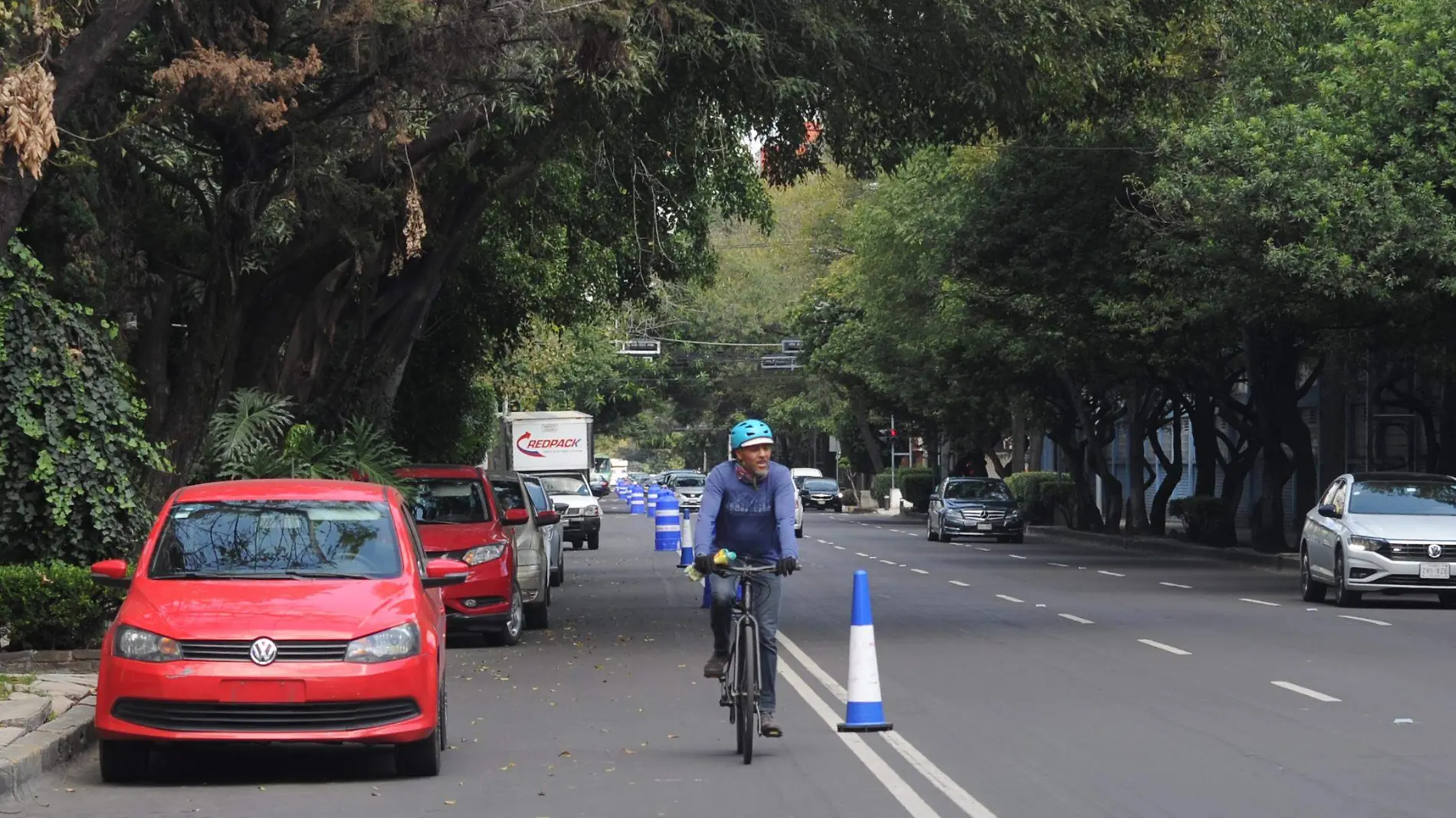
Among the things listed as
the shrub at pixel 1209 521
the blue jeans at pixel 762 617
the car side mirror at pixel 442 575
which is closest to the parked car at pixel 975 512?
the shrub at pixel 1209 521

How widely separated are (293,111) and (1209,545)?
2638 cm

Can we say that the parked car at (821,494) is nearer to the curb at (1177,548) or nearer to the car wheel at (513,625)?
the curb at (1177,548)

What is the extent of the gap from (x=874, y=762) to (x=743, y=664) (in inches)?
35.1

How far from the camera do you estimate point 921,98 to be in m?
19.7

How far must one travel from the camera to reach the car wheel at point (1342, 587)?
22.8 meters

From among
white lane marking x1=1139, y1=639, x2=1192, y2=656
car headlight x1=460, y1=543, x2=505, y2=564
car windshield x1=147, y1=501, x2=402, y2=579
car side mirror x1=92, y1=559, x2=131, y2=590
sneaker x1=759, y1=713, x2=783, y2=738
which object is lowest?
white lane marking x1=1139, y1=639, x2=1192, y2=656

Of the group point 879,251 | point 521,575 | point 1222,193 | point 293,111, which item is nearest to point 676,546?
point 879,251

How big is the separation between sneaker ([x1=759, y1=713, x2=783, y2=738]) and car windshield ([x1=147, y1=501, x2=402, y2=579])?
2.20 m

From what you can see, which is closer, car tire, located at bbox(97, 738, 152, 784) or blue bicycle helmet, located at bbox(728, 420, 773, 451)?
car tire, located at bbox(97, 738, 152, 784)

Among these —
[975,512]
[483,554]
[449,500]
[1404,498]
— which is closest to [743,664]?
[483,554]

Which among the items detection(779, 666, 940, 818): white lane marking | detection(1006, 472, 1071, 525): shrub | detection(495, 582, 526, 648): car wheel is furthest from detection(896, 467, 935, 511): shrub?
detection(779, 666, 940, 818): white lane marking

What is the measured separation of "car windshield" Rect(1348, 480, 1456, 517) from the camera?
23.4 metres

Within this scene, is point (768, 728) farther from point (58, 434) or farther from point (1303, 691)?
point (58, 434)

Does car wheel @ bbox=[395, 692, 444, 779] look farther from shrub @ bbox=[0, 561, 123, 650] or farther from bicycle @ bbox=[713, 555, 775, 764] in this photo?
shrub @ bbox=[0, 561, 123, 650]
